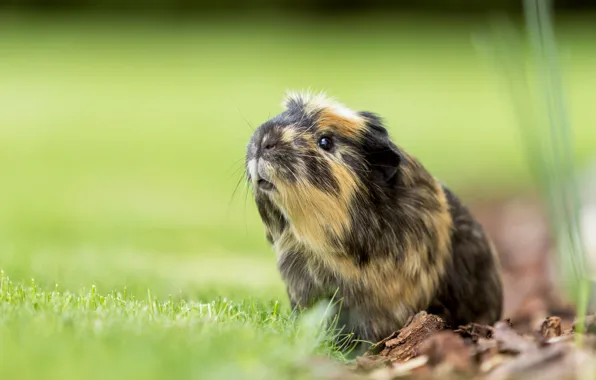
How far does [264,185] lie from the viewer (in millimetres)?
4289

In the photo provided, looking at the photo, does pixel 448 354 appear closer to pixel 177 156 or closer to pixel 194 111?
pixel 177 156

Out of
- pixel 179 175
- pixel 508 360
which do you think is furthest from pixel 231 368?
pixel 179 175

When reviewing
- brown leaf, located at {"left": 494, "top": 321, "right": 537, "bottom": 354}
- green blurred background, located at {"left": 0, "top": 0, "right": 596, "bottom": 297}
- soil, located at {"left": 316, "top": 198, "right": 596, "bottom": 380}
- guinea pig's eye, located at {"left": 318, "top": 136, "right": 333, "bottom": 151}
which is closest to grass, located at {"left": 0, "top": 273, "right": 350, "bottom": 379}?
soil, located at {"left": 316, "top": 198, "right": 596, "bottom": 380}

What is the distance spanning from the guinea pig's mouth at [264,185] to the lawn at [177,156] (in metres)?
0.58

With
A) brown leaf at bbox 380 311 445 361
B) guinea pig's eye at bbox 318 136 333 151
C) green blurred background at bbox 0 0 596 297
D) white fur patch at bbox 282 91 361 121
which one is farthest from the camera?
green blurred background at bbox 0 0 596 297

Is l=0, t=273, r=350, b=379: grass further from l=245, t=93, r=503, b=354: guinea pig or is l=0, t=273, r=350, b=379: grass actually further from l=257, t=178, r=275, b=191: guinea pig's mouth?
l=257, t=178, r=275, b=191: guinea pig's mouth

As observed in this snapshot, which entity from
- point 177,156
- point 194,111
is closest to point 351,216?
point 177,156

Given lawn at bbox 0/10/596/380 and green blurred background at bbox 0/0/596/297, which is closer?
lawn at bbox 0/10/596/380

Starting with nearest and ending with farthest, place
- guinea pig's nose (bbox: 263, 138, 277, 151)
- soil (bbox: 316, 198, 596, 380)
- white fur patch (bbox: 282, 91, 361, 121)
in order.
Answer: soil (bbox: 316, 198, 596, 380) < guinea pig's nose (bbox: 263, 138, 277, 151) < white fur patch (bbox: 282, 91, 361, 121)

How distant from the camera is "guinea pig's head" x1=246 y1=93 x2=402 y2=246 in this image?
4.25 m

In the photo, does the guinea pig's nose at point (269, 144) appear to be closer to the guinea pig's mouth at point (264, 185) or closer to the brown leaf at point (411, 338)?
the guinea pig's mouth at point (264, 185)

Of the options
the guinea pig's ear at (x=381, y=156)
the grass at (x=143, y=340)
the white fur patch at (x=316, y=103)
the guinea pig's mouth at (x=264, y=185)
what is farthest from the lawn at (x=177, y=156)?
the guinea pig's ear at (x=381, y=156)

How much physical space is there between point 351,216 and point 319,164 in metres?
0.30

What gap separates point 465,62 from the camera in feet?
91.7
